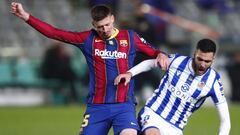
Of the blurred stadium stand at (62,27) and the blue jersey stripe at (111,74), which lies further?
the blurred stadium stand at (62,27)

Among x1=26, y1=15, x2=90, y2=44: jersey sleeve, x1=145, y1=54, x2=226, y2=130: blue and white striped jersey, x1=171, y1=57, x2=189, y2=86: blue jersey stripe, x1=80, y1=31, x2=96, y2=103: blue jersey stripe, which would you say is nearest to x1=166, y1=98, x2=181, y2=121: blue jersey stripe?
x1=145, y1=54, x2=226, y2=130: blue and white striped jersey

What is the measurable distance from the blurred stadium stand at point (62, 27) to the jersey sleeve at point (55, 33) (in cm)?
975

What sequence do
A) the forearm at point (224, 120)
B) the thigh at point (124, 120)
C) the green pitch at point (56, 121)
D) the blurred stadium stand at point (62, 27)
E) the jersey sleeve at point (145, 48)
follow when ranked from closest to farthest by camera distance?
the forearm at point (224, 120) < the thigh at point (124, 120) < the jersey sleeve at point (145, 48) < the green pitch at point (56, 121) < the blurred stadium stand at point (62, 27)

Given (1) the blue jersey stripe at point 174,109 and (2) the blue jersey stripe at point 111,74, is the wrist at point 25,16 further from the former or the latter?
(1) the blue jersey stripe at point 174,109

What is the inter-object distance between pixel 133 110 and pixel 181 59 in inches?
28.7

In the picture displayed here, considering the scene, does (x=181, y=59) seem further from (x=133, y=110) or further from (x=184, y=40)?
(x=184, y=40)

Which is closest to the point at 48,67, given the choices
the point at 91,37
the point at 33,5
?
the point at 33,5

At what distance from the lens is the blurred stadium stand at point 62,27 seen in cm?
1930

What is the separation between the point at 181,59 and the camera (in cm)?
891

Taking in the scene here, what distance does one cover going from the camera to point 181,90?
347 inches

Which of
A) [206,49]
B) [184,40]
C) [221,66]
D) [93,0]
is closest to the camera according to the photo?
[206,49]

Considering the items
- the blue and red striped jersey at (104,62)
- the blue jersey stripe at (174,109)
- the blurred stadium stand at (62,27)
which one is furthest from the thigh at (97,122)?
the blurred stadium stand at (62,27)

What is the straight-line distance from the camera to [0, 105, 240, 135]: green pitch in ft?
46.8

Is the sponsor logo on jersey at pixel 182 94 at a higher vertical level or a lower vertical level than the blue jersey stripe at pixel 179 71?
lower
